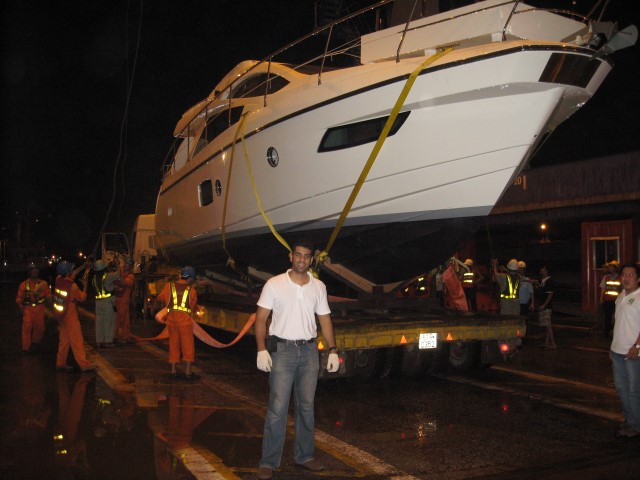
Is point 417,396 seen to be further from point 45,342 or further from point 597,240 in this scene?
point 597,240

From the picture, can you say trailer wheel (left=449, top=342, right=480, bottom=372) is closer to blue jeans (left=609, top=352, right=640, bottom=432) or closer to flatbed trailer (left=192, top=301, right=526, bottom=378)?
flatbed trailer (left=192, top=301, right=526, bottom=378)

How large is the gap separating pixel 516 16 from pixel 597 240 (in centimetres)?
1120

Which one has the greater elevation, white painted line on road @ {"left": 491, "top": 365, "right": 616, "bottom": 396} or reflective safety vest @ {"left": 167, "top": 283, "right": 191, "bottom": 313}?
reflective safety vest @ {"left": 167, "top": 283, "right": 191, "bottom": 313}

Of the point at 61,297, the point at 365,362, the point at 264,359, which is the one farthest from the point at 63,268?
the point at 264,359

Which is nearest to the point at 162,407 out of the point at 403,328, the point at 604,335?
the point at 403,328

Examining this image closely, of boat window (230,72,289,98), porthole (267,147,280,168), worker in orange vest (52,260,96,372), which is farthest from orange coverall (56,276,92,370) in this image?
boat window (230,72,289,98)

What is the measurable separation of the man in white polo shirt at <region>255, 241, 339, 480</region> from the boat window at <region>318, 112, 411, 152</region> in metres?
2.62

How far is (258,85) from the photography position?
8977 millimetres

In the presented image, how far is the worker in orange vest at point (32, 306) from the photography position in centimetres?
953

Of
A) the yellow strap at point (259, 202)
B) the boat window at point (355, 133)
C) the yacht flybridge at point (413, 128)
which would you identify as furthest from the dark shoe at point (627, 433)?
the yellow strap at point (259, 202)

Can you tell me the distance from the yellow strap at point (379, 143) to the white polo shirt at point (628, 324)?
2.68m

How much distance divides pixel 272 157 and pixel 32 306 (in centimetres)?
452

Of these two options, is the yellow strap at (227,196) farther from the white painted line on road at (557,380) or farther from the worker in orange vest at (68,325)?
the white painted line on road at (557,380)

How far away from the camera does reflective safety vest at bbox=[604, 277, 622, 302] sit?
37.3 ft
